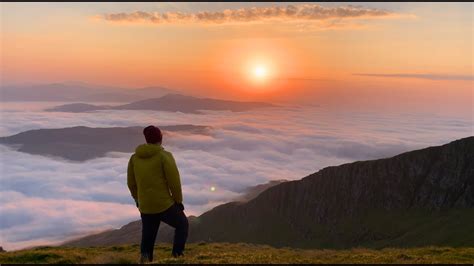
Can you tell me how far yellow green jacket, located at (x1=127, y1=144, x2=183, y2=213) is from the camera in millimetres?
12188

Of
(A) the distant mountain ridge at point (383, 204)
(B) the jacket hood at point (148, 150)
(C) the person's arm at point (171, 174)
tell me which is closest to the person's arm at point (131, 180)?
(B) the jacket hood at point (148, 150)

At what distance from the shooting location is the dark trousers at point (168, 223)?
1259 centimetres

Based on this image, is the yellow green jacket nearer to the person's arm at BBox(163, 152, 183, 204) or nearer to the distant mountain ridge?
the person's arm at BBox(163, 152, 183, 204)

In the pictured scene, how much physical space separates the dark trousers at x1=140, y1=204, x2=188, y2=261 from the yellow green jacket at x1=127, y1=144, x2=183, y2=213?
211mm

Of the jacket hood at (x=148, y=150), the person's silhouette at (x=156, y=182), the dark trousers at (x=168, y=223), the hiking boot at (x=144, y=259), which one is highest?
the jacket hood at (x=148, y=150)

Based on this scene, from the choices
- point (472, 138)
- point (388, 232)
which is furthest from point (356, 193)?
point (472, 138)

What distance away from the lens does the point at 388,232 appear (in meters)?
154

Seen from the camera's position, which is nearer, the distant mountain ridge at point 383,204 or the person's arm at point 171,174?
the person's arm at point 171,174

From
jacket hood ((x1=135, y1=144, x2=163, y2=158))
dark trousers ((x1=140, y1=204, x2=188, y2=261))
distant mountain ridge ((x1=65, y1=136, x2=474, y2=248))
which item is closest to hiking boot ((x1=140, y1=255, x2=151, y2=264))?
dark trousers ((x1=140, y1=204, x2=188, y2=261))

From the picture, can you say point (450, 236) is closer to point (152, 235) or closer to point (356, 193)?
point (356, 193)

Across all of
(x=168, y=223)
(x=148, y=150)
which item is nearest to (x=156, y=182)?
(x=148, y=150)

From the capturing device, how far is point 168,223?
41.1 feet

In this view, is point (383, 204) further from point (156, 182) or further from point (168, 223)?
point (156, 182)

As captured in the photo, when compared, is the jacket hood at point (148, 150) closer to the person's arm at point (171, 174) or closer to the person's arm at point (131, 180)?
the person's arm at point (171, 174)
